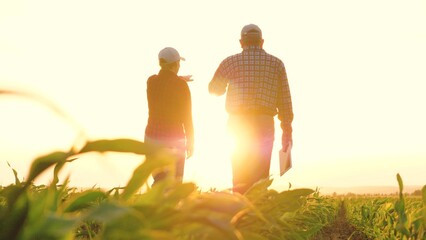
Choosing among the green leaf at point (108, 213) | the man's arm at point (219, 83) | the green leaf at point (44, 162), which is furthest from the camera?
the man's arm at point (219, 83)

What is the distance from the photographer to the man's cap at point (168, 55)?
21.3 feet

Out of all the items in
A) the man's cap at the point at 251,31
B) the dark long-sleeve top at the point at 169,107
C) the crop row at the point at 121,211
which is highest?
the man's cap at the point at 251,31

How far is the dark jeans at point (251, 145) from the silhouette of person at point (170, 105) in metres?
0.78

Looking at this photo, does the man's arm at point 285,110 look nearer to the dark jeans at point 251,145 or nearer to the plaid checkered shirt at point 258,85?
the plaid checkered shirt at point 258,85

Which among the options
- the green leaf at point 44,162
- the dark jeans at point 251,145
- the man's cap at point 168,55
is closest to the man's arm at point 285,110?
the dark jeans at point 251,145

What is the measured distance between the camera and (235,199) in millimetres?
958

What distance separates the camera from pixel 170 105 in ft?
21.3

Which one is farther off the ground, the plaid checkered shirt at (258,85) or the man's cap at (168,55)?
the man's cap at (168,55)

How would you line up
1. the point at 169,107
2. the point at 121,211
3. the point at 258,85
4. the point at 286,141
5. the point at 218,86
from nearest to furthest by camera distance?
1. the point at 121,211
2. the point at 258,85
3. the point at 286,141
4. the point at 218,86
5. the point at 169,107

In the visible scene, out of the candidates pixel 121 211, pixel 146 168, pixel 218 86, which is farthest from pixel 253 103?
pixel 121 211

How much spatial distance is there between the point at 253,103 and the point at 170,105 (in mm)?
1162

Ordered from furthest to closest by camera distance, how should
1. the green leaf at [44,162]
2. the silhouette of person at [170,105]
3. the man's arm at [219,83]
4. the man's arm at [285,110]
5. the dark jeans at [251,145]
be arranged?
the silhouette of person at [170,105] → the man's arm at [219,83] → the man's arm at [285,110] → the dark jeans at [251,145] → the green leaf at [44,162]

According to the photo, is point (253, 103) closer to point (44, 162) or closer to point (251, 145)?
point (251, 145)

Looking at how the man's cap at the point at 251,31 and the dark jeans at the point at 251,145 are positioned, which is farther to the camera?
the man's cap at the point at 251,31
